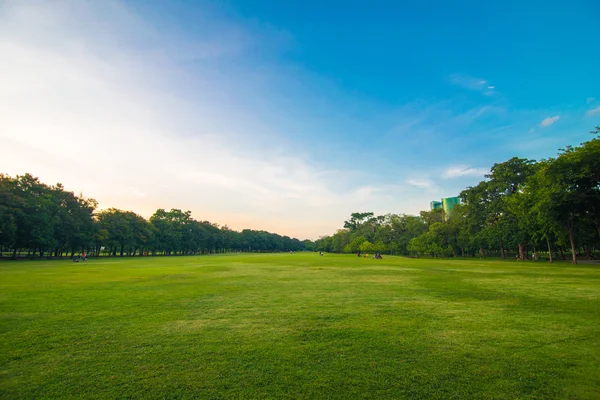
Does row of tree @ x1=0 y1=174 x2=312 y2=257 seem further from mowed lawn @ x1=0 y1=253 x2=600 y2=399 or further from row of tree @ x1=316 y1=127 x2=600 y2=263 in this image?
row of tree @ x1=316 y1=127 x2=600 y2=263

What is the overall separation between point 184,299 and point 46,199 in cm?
5782

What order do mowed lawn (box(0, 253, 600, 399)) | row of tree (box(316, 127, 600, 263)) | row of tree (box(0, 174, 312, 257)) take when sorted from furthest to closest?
row of tree (box(0, 174, 312, 257))
row of tree (box(316, 127, 600, 263))
mowed lawn (box(0, 253, 600, 399))

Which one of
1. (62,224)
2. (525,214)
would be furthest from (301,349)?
(62,224)

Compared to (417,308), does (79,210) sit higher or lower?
higher

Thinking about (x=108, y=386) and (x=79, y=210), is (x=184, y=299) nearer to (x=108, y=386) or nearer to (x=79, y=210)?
(x=108, y=386)

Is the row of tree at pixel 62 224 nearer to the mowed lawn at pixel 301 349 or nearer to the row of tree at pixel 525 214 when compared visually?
the mowed lawn at pixel 301 349

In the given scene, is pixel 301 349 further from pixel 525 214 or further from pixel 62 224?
pixel 62 224

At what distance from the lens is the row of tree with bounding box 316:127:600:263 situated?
93.0 ft

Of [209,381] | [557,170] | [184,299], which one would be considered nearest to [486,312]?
[209,381]

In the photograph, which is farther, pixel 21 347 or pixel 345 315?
pixel 345 315

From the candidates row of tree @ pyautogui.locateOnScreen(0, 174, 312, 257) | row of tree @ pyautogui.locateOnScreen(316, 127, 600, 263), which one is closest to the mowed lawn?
row of tree @ pyautogui.locateOnScreen(316, 127, 600, 263)

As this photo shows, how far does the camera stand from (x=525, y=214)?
1430 inches

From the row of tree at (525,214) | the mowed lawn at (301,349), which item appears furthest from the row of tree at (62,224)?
the row of tree at (525,214)

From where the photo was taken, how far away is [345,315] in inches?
338
